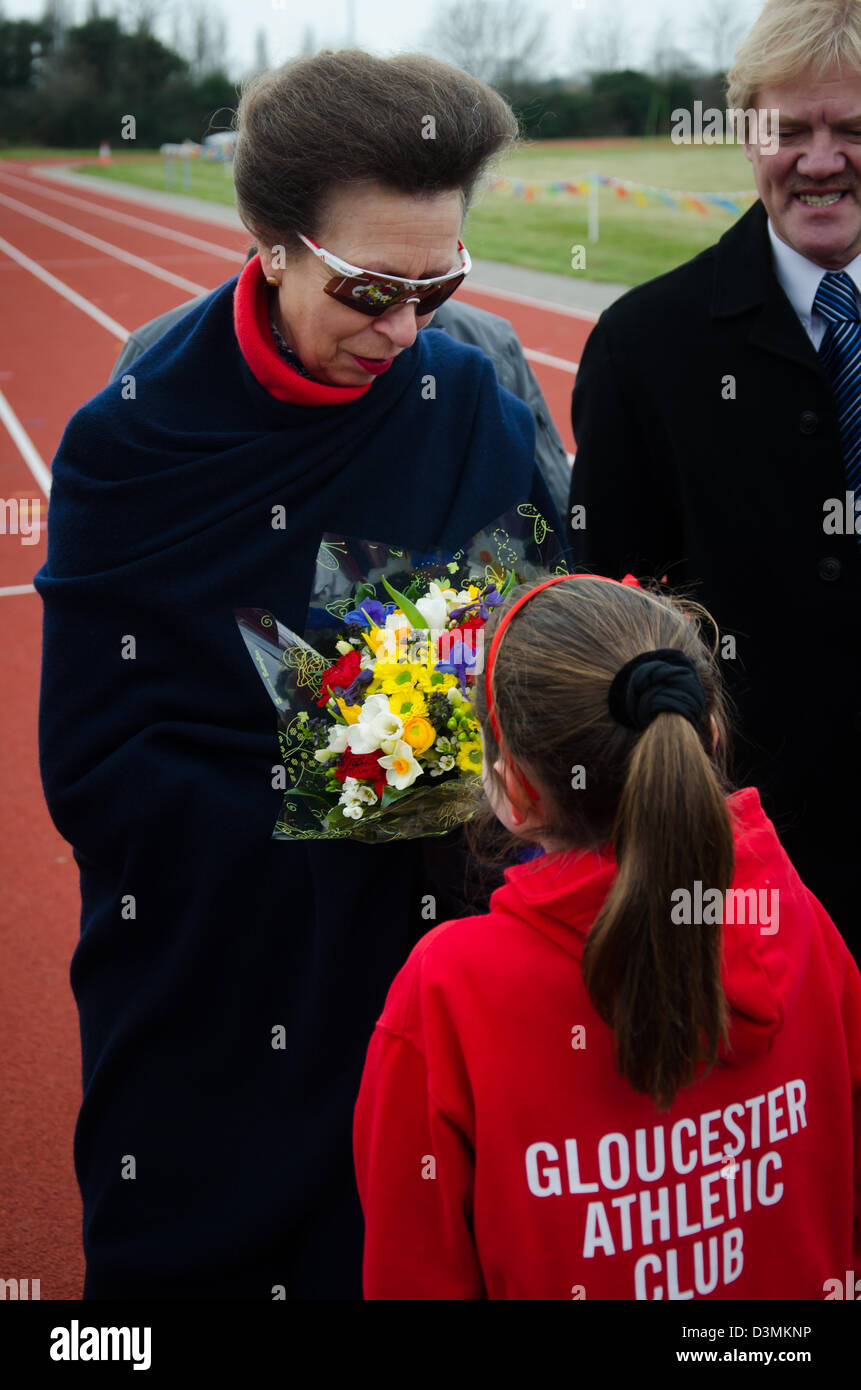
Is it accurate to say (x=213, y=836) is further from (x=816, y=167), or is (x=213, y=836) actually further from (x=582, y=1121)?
(x=816, y=167)

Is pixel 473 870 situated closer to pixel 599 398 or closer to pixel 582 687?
pixel 582 687

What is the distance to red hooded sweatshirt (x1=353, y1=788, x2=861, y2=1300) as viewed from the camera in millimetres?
1530

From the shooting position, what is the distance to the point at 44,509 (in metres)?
9.46

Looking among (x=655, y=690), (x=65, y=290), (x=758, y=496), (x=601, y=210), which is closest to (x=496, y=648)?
(x=655, y=690)

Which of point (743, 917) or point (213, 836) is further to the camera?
point (213, 836)

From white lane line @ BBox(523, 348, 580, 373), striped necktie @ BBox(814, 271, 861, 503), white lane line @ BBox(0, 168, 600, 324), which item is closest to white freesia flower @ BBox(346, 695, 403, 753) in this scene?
striped necktie @ BBox(814, 271, 861, 503)

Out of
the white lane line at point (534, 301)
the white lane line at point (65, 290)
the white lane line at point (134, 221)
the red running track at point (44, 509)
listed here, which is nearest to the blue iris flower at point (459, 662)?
the red running track at point (44, 509)

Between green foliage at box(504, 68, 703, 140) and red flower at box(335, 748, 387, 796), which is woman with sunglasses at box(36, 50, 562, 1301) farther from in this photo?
green foliage at box(504, 68, 703, 140)

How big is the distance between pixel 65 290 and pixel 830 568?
17.1 m

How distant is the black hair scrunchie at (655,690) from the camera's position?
1.39 metres

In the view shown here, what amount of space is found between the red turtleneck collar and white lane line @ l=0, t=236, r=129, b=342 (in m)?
12.6
